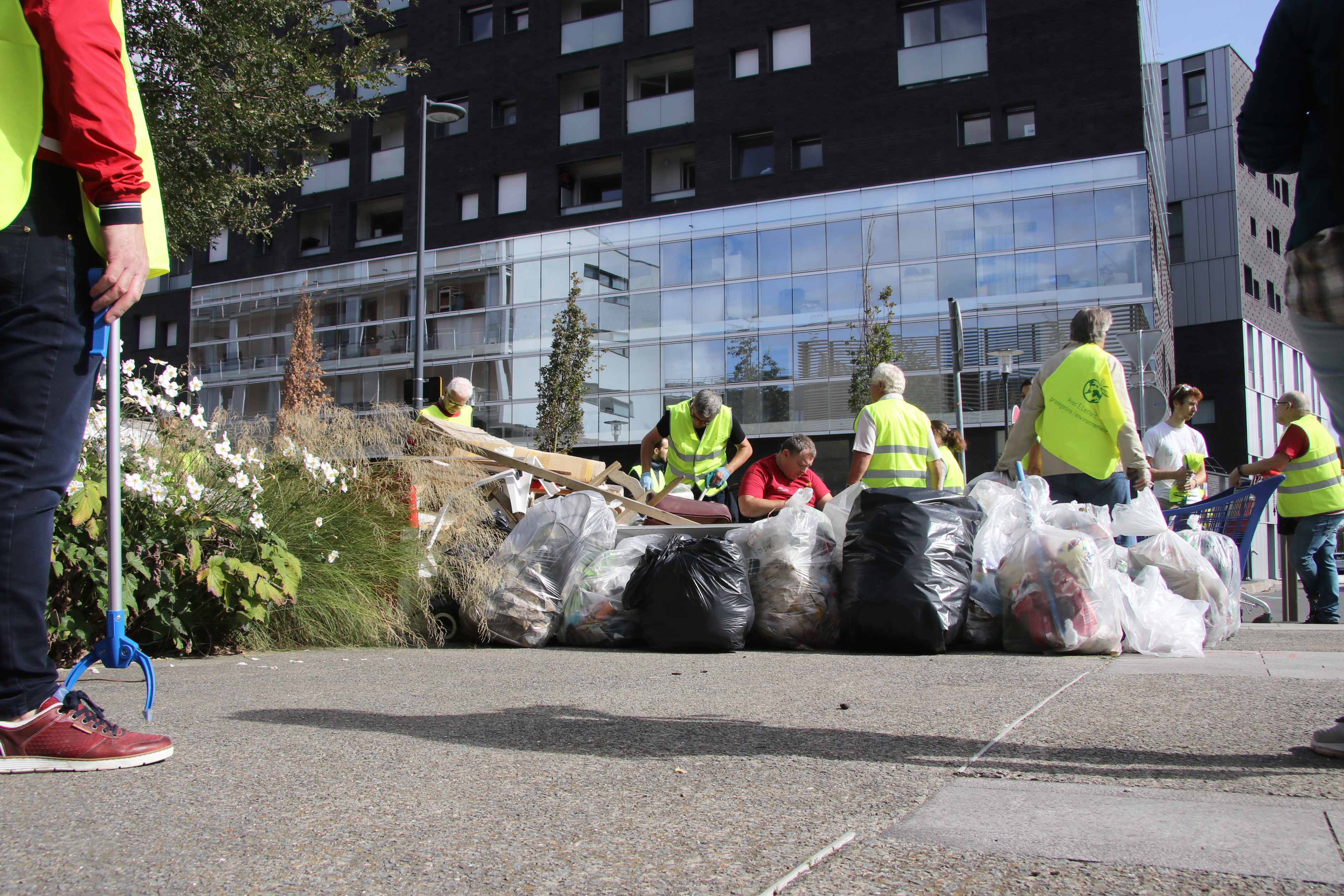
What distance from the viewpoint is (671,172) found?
2988cm

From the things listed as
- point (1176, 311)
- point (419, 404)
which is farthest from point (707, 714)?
point (1176, 311)

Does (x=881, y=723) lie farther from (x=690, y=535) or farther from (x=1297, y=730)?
(x=690, y=535)

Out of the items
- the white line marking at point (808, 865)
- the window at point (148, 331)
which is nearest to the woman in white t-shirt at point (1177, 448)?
the white line marking at point (808, 865)

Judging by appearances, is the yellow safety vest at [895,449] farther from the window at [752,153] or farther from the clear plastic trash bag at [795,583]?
the window at [752,153]

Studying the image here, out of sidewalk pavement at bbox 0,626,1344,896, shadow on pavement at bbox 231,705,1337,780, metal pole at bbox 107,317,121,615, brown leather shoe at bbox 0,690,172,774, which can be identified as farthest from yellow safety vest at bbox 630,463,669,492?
brown leather shoe at bbox 0,690,172,774

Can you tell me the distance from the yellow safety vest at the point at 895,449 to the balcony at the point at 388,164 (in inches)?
1161

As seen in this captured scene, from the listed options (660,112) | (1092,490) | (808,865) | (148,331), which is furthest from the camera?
(148,331)

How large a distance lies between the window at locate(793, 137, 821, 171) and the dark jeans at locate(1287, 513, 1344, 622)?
2126 cm

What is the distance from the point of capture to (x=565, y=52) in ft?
101

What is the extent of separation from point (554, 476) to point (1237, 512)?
14.0 ft

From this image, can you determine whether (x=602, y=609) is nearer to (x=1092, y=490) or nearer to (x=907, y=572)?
(x=907, y=572)

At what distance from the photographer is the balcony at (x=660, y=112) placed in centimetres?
2902

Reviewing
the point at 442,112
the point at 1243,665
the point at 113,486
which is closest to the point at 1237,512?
the point at 1243,665

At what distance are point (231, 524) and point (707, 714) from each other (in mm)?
2951
